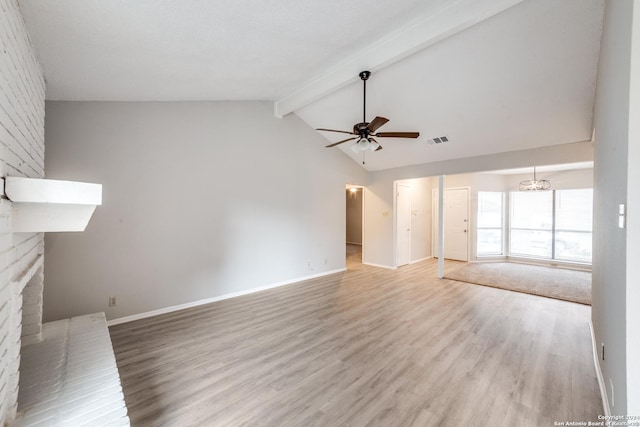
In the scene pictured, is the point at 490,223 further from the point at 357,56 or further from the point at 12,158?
the point at 12,158

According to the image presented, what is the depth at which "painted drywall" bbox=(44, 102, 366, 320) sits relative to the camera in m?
3.09

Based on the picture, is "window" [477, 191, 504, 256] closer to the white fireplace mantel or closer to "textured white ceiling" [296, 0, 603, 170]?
"textured white ceiling" [296, 0, 603, 170]

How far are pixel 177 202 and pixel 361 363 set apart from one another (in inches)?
127

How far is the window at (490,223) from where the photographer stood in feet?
24.1

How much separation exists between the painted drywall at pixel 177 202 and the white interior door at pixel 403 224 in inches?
90.2

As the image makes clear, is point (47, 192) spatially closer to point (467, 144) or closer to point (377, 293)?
point (377, 293)

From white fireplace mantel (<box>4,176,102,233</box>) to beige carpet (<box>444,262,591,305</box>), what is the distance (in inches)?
233

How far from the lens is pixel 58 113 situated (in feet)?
9.73

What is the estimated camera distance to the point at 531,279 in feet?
17.8

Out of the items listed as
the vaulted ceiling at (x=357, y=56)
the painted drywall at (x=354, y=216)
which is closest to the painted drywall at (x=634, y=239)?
the vaulted ceiling at (x=357, y=56)

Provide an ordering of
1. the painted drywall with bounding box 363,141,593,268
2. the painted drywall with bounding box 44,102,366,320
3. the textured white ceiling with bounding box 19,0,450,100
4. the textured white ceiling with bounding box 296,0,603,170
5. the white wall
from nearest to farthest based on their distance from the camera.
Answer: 1. the white wall
2. the textured white ceiling with bounding box 19,0,450,100
3. the textured white ceiling with bounding box 296,0,603,170
4. the painted drywall with bounding box 44,102,366,320
5. the painted drywall with bounding box 363,141,593,268

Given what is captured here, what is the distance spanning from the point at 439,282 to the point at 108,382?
522 centimetres

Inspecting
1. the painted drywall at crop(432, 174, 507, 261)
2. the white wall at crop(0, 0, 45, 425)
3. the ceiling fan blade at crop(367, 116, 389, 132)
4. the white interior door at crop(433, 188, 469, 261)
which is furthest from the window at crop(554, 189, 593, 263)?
the white wall at crop(0, 0, 45, 425)

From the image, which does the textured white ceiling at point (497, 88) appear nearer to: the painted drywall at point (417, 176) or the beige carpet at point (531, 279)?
the painted drywall at point (417, 176)
